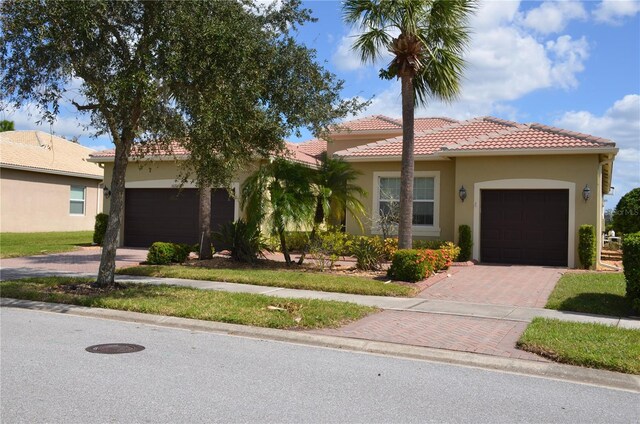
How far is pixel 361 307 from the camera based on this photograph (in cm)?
1038

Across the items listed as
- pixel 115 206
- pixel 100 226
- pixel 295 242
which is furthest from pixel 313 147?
pixel 115 206

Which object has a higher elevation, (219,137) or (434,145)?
(434,145)

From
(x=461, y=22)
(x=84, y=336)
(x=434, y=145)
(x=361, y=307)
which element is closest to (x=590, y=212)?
(x=434, y=145)

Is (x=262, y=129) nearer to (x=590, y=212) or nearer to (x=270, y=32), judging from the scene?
(x=270, y=32)

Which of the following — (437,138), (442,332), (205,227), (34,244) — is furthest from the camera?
(34,244)

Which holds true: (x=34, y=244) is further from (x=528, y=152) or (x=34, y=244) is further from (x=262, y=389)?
(x=262, y=389)

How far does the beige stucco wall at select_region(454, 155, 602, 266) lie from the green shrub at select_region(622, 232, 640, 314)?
7.18m

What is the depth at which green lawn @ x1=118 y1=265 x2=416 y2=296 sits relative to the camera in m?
12.4

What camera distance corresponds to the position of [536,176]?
17.4 meters

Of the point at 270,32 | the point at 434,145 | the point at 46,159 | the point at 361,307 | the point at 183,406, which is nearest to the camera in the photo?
the point at 183,406

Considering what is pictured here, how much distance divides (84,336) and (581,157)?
1461 centimetres

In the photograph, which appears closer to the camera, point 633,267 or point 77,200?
point 633,267

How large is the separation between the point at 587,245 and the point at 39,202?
25.1 meters

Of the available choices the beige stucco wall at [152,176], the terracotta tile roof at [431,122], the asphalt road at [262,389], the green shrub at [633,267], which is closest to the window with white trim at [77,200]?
the beige stucco wall at [152,176]
